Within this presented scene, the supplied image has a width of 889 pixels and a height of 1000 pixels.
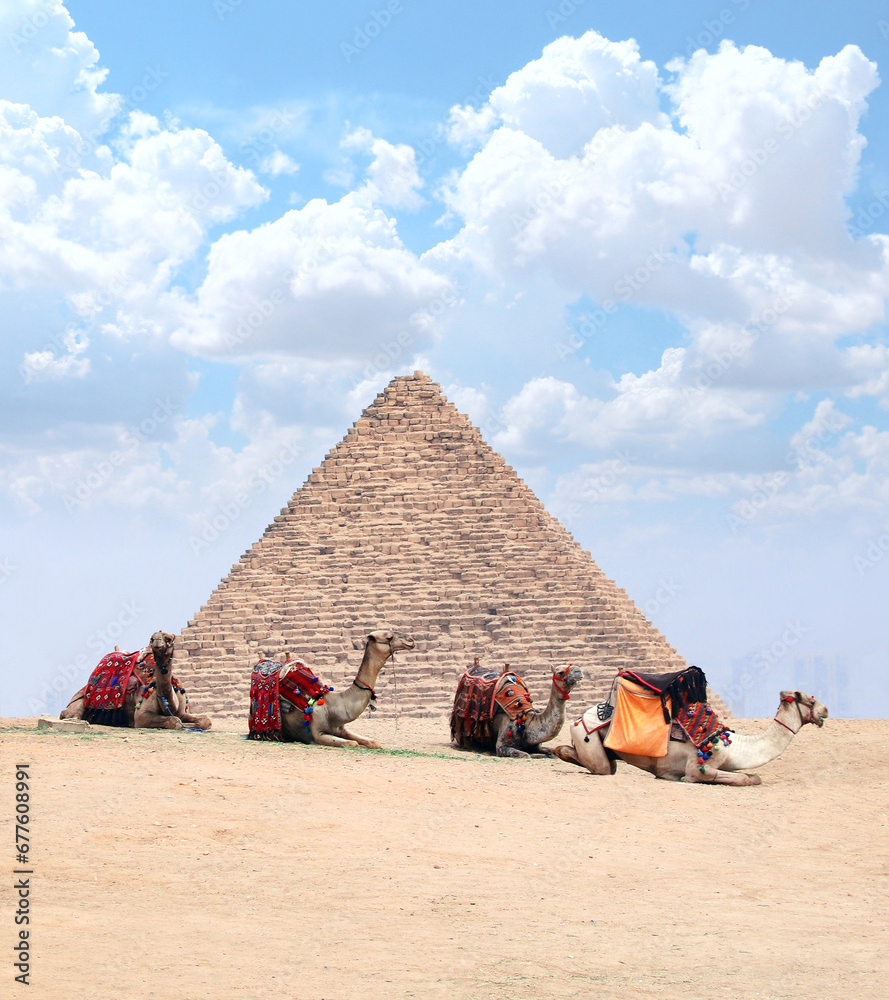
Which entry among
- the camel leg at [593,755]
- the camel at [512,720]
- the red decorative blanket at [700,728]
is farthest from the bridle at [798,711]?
the camel at [512,720]

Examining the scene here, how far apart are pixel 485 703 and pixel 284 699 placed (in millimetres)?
3719

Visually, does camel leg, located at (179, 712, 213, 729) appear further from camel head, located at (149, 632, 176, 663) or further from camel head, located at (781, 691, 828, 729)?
camel head, located at (781, 691, 828, 729)

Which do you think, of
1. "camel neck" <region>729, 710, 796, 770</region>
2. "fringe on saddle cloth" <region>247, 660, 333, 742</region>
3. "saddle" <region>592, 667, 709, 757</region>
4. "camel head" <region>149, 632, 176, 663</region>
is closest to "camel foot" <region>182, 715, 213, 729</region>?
"camel head" <region>149, 632, 176, 663</region>

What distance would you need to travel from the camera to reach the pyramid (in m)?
44.3

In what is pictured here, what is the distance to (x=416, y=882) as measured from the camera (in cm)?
786

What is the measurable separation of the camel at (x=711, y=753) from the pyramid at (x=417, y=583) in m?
25.7

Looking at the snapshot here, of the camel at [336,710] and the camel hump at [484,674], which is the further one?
the camel hump at [484,674]

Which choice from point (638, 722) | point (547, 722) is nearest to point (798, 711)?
point (638, 722)

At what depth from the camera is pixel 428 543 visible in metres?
51.2

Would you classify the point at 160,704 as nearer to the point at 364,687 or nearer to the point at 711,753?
the point at 364,687

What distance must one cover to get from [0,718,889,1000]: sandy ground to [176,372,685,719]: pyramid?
93.2 feet

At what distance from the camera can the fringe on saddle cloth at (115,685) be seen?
14992 millimetres

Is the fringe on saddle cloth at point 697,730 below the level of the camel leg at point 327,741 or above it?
above

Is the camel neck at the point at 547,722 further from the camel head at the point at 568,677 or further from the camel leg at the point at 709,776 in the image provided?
the camel leg at the point at 709,776
